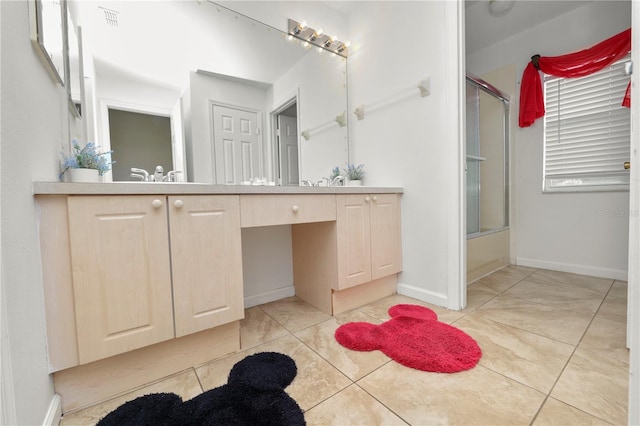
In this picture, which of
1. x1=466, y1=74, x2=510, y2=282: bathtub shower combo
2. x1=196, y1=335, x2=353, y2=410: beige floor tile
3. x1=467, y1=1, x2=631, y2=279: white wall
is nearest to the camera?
x1=196, y1=335, x2=353, y2=410: beige floor tile

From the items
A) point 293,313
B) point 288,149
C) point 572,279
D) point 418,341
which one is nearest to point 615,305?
point 572,279

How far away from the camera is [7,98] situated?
0.68 m

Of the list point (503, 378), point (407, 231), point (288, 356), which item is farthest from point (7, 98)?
point (407, 231)

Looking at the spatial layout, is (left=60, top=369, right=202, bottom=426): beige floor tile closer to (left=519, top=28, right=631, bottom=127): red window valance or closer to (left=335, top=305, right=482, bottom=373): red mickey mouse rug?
(left=335, top=305, right=482, bottom=373): red mickey mouse rug

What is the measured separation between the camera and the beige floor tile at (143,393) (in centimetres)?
93

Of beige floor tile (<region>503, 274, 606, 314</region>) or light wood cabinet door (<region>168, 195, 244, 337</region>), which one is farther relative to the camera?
beige floor tile (<region>503, 274, 606, 314</region>)

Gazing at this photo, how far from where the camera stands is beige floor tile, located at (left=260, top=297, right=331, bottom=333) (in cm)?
161

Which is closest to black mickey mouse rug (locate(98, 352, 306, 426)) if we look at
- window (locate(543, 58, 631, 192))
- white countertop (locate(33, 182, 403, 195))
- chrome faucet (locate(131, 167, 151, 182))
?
white countertop (locate(33, 182, 403, 195))

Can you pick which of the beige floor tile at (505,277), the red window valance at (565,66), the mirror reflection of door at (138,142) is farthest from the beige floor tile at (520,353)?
the red window valance at (565,66)

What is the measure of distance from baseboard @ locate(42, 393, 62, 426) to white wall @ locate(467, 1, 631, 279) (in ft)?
11.8

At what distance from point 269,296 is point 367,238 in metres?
0.88

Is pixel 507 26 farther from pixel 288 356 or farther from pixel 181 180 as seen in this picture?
pixel 288 356

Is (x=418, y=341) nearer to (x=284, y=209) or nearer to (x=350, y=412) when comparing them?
(x=350, y=412)

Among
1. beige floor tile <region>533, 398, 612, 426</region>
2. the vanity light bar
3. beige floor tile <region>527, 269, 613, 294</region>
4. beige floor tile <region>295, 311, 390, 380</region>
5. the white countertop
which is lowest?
beige floor tile <region>295, 311, 390, 380</region>
